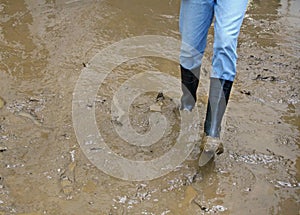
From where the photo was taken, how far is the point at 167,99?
10.1 ft

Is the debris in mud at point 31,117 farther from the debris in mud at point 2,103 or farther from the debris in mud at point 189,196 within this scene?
the debris in mud at point 189,196

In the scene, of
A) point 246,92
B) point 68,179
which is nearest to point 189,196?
point 68,179

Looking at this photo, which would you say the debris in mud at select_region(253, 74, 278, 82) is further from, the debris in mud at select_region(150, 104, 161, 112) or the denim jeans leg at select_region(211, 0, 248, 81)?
the denim jeans leg at select_region(211, 0, 248, 81)

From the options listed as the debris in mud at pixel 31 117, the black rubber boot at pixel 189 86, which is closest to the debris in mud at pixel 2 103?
the debris in mud at pixel 31 117

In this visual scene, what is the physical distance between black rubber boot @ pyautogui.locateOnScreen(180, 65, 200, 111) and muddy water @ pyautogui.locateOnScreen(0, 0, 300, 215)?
124 millimetres

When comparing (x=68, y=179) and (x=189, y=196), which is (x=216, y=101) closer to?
(x=189, y=196)

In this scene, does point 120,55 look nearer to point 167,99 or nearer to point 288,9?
point 167,99

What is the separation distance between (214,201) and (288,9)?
2995mm

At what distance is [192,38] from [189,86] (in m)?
0.36

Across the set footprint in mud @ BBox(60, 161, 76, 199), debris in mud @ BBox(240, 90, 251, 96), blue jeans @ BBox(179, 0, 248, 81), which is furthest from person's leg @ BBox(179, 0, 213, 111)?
footprint in mud @ BBox(60, 161, 76, 199)

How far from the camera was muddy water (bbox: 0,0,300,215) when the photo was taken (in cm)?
225

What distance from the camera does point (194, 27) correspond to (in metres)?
2.54

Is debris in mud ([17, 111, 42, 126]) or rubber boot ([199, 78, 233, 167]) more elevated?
rubber boot ([199, 78, 233, 167])

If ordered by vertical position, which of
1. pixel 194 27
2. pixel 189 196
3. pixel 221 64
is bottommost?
pixel 189 196
